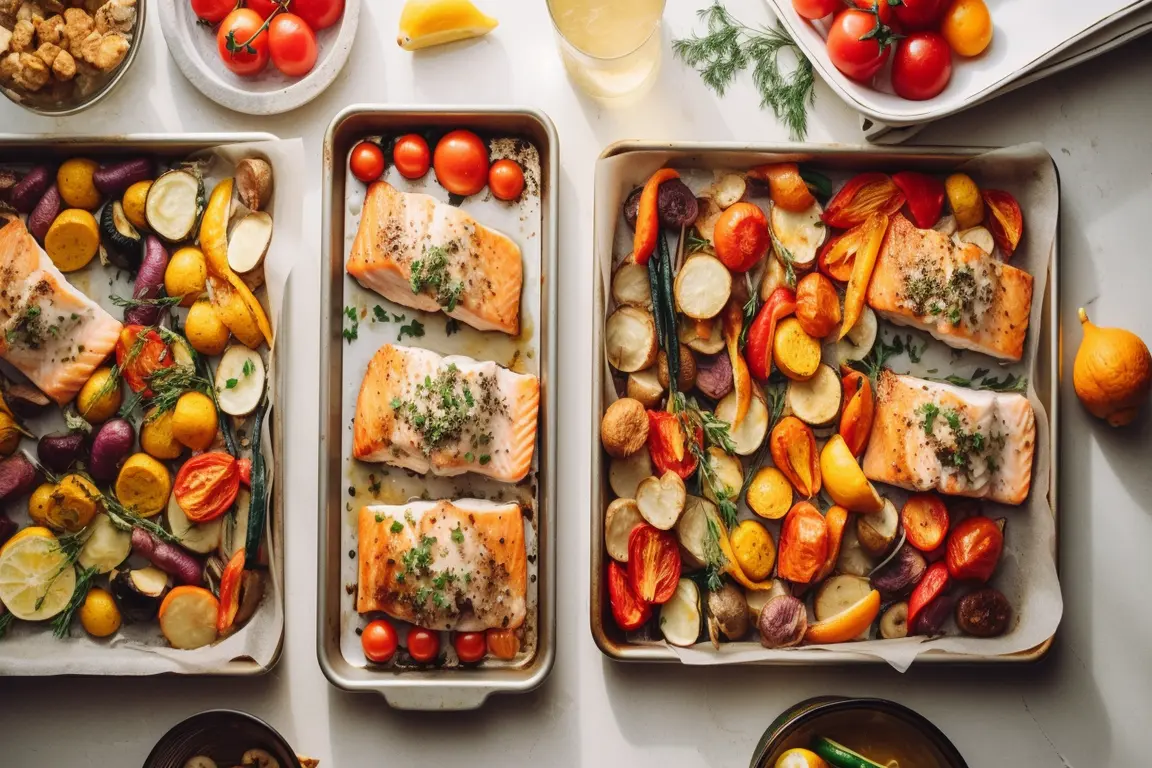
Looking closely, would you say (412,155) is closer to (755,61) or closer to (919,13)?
(755,61)

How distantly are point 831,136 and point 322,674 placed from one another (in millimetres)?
2461

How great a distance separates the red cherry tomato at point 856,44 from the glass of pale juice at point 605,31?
551mm

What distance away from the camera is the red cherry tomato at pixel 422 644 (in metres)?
2.84

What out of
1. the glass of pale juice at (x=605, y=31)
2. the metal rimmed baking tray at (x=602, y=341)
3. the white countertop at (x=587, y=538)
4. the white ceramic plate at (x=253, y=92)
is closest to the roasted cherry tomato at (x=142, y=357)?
the white countertop at (x=587, y=538)

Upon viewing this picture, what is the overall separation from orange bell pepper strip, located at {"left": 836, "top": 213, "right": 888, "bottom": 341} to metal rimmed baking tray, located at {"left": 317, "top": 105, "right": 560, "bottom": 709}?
3.13ft

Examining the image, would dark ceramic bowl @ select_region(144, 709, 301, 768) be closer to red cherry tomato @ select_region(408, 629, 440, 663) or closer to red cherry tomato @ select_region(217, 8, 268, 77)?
red cherry tomato @ select_region(408, 629, 440, 663)

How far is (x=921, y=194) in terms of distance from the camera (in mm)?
2895

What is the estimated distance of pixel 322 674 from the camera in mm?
2941

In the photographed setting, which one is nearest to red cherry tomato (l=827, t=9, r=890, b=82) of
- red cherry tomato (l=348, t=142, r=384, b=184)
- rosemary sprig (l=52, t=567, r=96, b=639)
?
red cherry tomato (l=348, t=142, r=384, b=184)

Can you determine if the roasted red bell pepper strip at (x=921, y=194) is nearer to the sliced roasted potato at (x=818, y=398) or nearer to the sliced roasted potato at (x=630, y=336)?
the sliced roasted potato at (x=818, y=398)

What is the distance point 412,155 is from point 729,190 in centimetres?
103

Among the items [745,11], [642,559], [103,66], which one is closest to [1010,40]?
[745,11]

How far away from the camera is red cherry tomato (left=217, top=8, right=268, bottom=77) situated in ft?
9.49

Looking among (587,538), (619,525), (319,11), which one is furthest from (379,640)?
(319,11)
